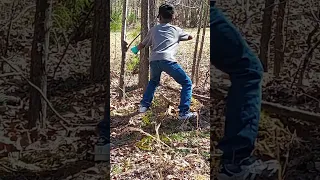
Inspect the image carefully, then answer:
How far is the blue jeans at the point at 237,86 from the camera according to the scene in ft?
7.90

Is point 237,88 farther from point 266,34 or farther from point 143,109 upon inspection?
point 143,109

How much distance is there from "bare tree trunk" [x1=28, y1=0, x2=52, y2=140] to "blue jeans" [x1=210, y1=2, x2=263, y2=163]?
0.92 meters

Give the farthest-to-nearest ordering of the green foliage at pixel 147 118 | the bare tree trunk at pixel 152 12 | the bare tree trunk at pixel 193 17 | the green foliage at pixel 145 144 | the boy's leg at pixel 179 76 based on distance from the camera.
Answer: the bare tree trunk at pixel 193 17
the bare tree trunk at pixel 152 12
the green foliage at pixel 147 118
the boy's leg at pixel 179 76
the green foliage at pixel 145 144

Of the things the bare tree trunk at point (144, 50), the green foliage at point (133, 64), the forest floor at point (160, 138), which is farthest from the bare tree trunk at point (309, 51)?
the green foliage at point (133, 64)

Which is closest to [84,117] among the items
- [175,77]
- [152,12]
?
[175,77]

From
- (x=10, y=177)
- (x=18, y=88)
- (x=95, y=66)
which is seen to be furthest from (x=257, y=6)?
(x=10, y=177)

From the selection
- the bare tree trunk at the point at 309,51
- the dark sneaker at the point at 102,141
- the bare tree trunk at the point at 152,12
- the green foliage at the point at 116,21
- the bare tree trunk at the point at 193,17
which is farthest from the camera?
the bare tree trunk at the point at 193,17

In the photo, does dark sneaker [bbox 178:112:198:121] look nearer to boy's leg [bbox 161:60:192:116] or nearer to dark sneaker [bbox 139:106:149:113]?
boy's leg [bbox 161:60:192:116]

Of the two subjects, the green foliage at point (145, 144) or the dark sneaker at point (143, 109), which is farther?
the dark sneaker at point (143, 109)

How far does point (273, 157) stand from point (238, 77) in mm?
498

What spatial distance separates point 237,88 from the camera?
2.46 metres

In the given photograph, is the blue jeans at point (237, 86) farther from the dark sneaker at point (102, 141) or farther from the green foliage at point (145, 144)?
the green foliage at point (145, 144)

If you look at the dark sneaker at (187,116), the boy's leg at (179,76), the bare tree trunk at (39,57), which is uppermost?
the bare tree trunk at (39,57)

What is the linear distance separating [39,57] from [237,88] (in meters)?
1.12
